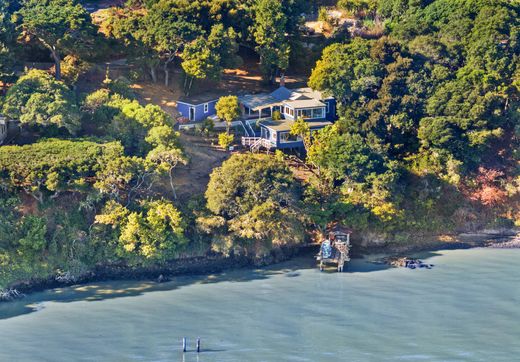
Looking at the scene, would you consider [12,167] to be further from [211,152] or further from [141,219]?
[211,152]

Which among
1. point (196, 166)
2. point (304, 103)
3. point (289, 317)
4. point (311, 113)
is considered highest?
point (304, 103)

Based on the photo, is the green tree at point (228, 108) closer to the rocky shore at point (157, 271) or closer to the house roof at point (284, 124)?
the house roof at point (284, 124)

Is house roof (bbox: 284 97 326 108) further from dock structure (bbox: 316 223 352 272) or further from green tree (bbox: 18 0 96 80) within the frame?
green tree (bbox: 18 0 96 80)

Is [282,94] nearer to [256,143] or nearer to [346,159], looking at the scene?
[256,143]

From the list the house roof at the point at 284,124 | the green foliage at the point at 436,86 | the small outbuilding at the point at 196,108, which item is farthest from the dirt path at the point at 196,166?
the green foliage at the point at 436,86

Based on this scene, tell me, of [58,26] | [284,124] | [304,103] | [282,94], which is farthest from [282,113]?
[58,26]

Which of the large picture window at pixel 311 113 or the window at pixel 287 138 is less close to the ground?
the large picture window at pixel 311 113

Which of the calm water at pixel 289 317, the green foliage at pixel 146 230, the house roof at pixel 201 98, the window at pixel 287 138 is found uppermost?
the house roof at pixel 201 98
